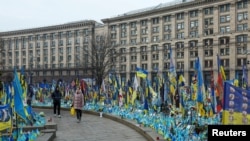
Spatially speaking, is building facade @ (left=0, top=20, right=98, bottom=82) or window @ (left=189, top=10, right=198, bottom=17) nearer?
window @ (left=189, top=10, right=198, bottom=17)

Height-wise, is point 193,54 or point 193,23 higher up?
point 193,23

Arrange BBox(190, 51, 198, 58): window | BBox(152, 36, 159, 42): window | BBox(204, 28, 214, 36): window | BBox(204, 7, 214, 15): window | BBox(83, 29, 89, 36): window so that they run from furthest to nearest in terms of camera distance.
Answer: BBox(83, 29, 89, 36): window
BBox(152, 36, 159, 42): window
BBox(190, 51, 198, 58): window
BBox(204, 28, 214, 36): window
BBox(204, 7, 214, 15): window

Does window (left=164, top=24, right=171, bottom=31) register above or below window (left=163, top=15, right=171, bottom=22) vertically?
below

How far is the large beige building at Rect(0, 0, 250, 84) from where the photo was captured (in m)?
72.8

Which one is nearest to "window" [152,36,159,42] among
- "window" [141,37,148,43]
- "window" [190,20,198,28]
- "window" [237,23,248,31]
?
"window" [141,37,148,43]

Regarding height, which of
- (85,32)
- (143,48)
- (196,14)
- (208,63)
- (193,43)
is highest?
(196,14)

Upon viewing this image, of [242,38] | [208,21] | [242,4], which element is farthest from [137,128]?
[208,21]

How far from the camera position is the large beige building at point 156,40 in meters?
72.8

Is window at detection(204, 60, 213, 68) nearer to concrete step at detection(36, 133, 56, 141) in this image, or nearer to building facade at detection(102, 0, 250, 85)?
building facade at detection(102, 0, 250, 85)

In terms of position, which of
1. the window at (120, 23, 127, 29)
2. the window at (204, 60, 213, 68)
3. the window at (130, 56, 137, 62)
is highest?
the window at (120, 23, 127, 29)

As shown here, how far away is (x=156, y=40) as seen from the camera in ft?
287

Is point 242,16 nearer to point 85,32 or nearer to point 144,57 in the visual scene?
point 144,57

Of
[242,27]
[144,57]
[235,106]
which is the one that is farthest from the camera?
[144,57]

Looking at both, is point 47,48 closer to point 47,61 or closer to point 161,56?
point 47,61
